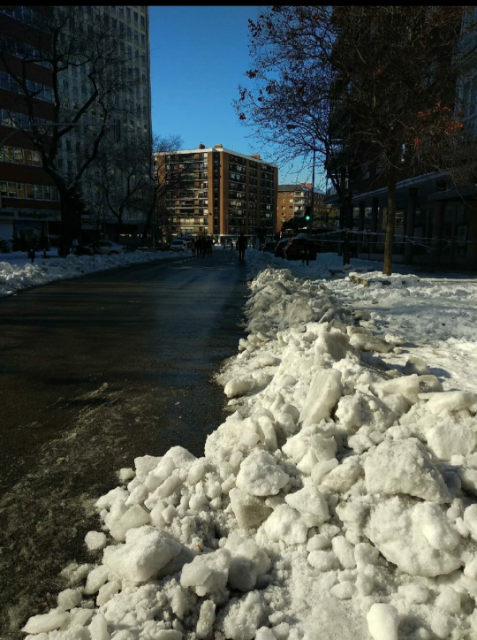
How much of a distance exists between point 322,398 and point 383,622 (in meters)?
1.48

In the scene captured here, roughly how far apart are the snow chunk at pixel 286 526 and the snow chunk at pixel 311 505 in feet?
0.10

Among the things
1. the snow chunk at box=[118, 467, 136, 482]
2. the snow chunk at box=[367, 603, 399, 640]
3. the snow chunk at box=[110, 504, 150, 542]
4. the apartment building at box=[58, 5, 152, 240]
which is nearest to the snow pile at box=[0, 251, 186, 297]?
the snow chunk at box=[118, 467, 136, 482]

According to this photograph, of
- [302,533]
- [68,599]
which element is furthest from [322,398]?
[68,599]

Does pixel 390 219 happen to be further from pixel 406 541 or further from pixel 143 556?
pixel 143 556

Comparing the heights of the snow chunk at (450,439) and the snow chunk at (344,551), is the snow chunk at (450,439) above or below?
above

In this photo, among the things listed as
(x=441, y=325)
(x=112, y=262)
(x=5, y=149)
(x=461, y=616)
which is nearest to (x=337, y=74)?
(x=441, y=325)

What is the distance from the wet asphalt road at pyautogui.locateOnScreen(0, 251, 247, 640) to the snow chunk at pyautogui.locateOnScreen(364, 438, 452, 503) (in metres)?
1.41

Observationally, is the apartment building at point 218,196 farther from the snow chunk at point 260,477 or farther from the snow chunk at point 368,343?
the snow chunk at point 260,477

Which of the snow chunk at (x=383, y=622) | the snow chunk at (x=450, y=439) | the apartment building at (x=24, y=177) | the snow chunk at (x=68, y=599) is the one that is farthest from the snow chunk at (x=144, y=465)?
the apartment building at (x=24, y=177)

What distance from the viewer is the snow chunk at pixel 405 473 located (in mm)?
2193

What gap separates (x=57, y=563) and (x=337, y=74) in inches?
579

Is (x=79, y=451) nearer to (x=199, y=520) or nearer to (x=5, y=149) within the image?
(x=199, y=520)

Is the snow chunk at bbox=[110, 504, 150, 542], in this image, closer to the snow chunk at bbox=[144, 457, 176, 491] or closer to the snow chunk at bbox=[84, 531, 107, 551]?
the snow chunk at bbox=[84, 531, 107, 551]

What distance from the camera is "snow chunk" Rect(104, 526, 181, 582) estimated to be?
6.45ft
